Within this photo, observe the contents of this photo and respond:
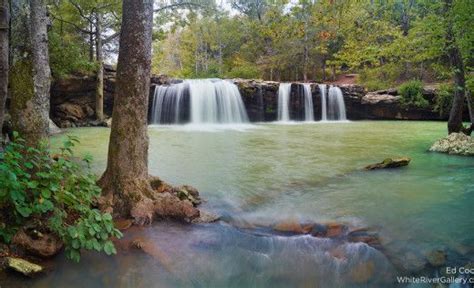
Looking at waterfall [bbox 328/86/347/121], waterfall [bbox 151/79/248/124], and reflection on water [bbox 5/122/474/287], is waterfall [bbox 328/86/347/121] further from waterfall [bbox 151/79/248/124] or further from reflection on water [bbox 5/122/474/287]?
reflection on water [bbox 5/122/474/287]

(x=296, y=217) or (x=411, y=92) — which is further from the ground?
(x=411, y=92)

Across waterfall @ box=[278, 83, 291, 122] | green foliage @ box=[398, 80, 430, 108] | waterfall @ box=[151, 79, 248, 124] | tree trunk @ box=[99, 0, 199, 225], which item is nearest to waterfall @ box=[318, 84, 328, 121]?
waterfall @ box=[278, 83, 291, 122]

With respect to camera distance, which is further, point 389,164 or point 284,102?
point 284,102

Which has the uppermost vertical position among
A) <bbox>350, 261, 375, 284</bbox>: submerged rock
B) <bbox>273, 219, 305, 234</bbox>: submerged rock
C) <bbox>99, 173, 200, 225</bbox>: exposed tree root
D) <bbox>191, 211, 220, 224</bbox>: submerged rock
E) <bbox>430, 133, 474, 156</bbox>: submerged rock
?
<bbox>430, 133, 474, 156</bbox>: submerged rock

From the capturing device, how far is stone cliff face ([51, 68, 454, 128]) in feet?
64.1

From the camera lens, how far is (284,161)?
30.3 ft

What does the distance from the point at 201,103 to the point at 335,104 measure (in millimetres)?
9062

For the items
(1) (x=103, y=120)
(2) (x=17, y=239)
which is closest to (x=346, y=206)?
(2) (x=17, y=239)

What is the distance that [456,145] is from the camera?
33.7 ft

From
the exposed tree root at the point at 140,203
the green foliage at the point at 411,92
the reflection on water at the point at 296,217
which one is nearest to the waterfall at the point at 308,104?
the green foliage at the point at 411,92

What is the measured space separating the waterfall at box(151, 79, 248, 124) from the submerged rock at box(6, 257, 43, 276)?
18.5 meters

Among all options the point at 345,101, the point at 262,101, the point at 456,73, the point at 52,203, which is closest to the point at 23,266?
the point at 52,203

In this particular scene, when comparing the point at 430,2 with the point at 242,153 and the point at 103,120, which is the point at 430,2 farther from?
the point at 103,120

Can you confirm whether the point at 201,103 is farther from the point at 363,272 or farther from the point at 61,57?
the point at 363,272
